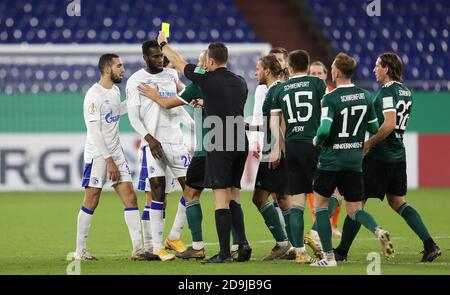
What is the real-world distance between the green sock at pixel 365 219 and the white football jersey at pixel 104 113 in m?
2.56

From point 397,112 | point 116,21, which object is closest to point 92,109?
point 397,112

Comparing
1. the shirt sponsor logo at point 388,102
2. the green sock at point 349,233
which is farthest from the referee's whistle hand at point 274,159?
the shirt sponsor logo at point 388,102

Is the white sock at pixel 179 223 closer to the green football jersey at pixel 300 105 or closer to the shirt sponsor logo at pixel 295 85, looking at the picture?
the green football jersey at pixel 300 105

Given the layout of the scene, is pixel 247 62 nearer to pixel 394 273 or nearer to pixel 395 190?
pixel 395 190

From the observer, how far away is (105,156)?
34.1ft

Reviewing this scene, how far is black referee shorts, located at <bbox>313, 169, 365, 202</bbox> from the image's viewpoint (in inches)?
376

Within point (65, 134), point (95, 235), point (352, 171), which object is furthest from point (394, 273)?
A: point (65, 134)

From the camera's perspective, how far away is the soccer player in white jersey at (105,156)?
1038 cm

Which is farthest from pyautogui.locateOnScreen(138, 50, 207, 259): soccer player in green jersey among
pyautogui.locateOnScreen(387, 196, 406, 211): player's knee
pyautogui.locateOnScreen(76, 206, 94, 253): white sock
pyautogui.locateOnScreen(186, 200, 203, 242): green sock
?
pyautogui.locateOnScreen(387, 196, 406, 211): player's knee

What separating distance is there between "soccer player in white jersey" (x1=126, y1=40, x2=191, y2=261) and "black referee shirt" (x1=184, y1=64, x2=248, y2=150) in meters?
0.81

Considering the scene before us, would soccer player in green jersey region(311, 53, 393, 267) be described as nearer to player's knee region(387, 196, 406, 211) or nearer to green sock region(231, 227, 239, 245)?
player's knee region(387, 196, 406, 211)

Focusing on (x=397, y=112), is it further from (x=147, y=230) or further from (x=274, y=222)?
(x=147, y=230)

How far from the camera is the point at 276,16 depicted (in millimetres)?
24141

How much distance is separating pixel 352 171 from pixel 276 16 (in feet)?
49.1
